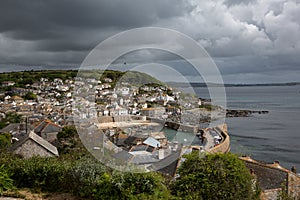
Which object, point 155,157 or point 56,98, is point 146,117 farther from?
point 56,98

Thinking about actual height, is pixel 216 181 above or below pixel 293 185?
above

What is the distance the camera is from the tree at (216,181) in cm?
634

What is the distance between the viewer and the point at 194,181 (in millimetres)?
6434

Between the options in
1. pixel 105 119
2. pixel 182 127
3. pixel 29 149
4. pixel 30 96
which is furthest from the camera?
pixel 30 96

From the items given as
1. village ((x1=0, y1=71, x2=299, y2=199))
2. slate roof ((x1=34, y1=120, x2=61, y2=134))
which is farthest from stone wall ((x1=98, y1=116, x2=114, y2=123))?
slate roof ((x1=34, y1=120, x2=61, y2=134))

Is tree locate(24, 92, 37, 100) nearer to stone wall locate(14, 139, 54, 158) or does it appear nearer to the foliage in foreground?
stone wall locate(14, 139, 54, 158)

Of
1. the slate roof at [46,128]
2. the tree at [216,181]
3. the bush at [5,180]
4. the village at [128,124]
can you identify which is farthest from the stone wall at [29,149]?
the slate roof at [46,128]

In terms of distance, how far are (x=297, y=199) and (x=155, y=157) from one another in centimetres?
675

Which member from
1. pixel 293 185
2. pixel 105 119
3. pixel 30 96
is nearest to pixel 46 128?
pixel 105 119

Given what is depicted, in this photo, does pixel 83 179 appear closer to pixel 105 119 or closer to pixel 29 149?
pixel 29 149

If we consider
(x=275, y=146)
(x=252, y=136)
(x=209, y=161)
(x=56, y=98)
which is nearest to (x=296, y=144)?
(x=275, y=146)

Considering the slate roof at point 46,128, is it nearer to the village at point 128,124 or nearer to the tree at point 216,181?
the village at point 128,124

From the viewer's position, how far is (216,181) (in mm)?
6398

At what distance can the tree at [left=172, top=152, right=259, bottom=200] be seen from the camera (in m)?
6.34
